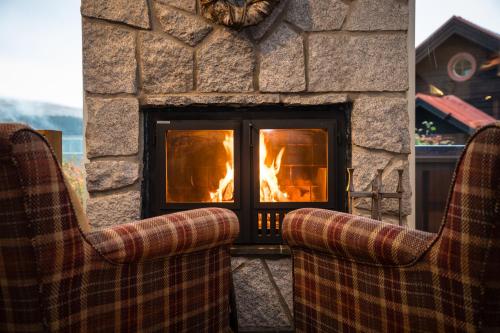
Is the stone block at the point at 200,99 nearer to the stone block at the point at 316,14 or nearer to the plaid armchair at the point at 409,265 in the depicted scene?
the stone block at the point at 316,14

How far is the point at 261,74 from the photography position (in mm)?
2078

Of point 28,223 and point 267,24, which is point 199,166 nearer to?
point 267,24

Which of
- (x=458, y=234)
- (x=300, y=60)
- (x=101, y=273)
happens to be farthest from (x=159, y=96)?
(x=458, y=234)

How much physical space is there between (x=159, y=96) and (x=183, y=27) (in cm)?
36

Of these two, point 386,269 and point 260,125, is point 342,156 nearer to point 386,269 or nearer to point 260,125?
point 260,125

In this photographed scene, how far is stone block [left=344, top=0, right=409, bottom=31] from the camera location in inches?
81.4

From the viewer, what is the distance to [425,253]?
3.02 ft

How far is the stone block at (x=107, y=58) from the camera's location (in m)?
2.04

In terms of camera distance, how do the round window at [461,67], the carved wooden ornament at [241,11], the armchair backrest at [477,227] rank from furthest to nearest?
the round window at [461,67] < the carved wooden ornament at [241,11] < the armchair backrest at [477,227]

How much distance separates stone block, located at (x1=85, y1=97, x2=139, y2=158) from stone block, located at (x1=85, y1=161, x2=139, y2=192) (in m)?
0.05

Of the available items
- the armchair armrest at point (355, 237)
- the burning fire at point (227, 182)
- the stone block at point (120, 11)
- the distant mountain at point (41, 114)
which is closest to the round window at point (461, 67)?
the burning fire at point (227, 182)

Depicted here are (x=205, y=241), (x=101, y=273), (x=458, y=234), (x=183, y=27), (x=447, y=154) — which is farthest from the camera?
(x=447, y=154)

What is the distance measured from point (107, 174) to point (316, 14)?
1297 mm

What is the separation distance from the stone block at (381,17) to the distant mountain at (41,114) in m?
1.69
